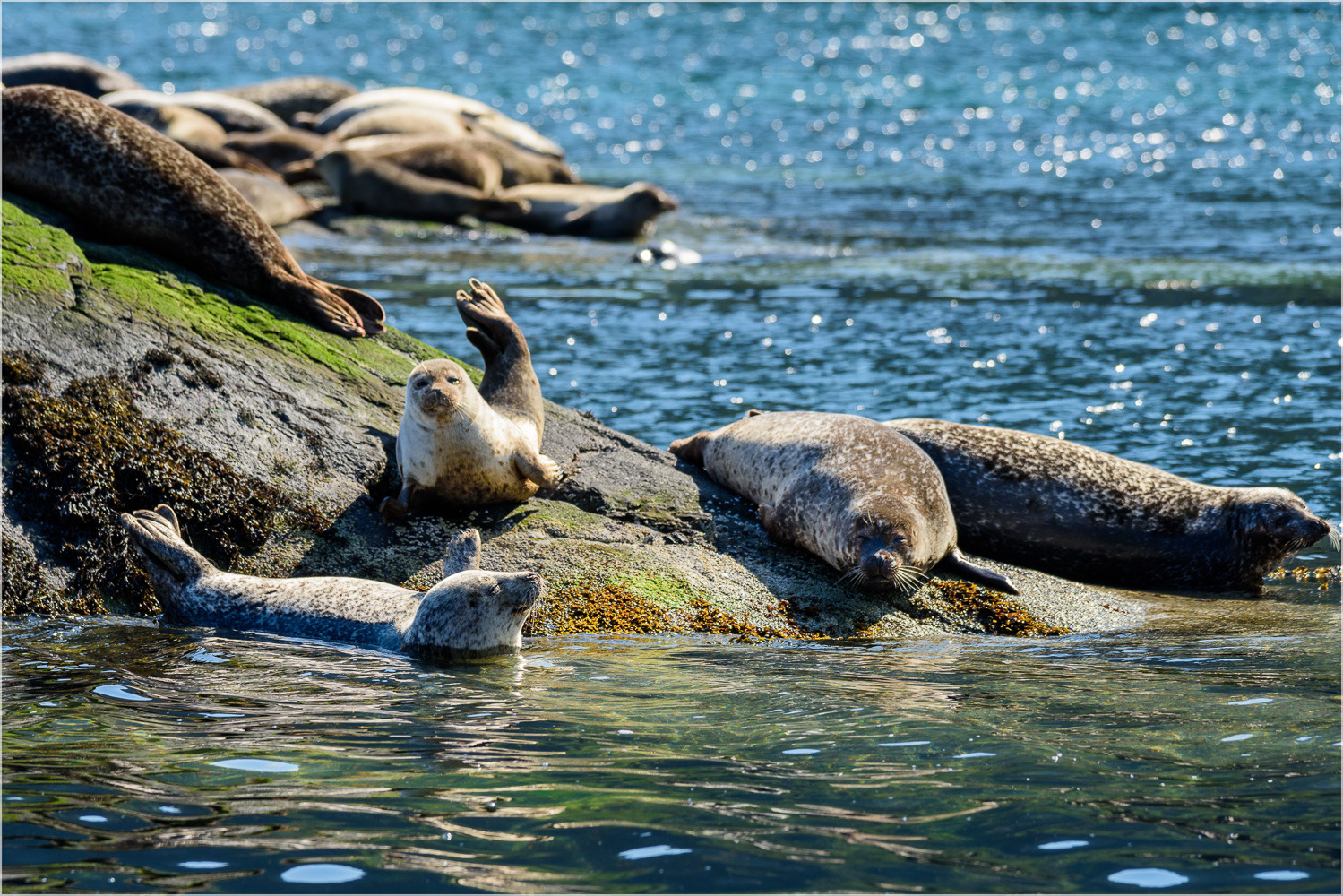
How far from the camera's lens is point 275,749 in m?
4.05

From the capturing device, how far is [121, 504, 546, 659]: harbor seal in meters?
5.31

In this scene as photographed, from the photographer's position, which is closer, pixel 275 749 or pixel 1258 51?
pixel 275 749

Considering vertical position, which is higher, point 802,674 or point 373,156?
point 373,156

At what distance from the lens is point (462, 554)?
5.65 m

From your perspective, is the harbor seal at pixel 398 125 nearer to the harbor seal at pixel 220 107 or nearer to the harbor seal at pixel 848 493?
the harbor seal at pixel 220 107

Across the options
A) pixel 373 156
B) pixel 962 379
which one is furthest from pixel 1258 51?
pixel 962 379

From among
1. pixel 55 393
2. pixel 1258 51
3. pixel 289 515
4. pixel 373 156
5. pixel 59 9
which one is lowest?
pixel 289 515

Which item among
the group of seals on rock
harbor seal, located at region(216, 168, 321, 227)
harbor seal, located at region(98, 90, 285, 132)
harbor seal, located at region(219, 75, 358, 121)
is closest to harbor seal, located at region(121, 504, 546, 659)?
the group of seals on rock

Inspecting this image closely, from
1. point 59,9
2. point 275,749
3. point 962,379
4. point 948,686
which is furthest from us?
point 59,9

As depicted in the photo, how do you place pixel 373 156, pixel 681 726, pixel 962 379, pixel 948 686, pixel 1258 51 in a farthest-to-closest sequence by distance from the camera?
pixel 1258 51
pixel 373 156
pixel 962 379
pixel 948 686
pixel 681 726

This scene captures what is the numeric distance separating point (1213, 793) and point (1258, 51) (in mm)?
47671

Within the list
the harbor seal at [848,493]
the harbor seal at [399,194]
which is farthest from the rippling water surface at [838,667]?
the harbor seal at [848,493]

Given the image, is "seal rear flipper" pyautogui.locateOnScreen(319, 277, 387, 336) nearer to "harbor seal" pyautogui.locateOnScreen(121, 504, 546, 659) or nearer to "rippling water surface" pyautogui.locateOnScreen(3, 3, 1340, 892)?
"harbor seal" pyautogui.locateOnScreen(121, 504, 546, 659)

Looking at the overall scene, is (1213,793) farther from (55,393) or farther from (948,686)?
(55,393)
